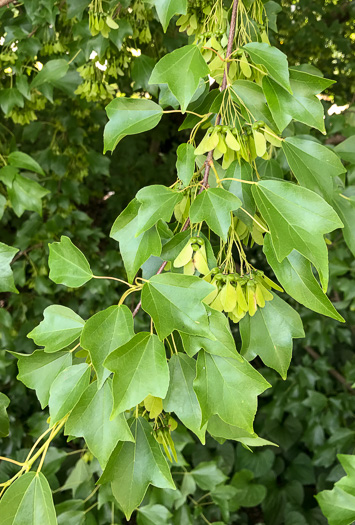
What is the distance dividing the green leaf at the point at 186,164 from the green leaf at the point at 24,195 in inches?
30.6

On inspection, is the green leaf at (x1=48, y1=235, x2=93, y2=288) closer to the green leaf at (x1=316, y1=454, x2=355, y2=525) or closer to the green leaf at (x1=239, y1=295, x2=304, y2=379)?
the green leaf at (x1=239, y1=295, x2=304, y2=379)

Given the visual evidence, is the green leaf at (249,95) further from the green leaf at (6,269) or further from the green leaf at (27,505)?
the green leaf at (27,505)

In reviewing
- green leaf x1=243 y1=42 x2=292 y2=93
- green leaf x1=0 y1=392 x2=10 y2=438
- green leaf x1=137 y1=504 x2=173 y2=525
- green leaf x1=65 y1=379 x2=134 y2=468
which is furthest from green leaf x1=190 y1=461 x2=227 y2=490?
green leaf x1=243 y1=42 x2=292 y2=93

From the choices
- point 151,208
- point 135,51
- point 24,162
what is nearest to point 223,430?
point 151,208

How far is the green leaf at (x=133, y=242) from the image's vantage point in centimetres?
63

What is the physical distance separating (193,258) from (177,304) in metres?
0.07

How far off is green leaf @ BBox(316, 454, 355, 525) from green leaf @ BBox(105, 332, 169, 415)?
0.42m

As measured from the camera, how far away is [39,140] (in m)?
2.15

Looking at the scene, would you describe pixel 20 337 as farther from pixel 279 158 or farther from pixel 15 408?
pixel 279 158

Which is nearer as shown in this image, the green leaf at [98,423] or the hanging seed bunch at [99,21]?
the green leaf at [98,423]

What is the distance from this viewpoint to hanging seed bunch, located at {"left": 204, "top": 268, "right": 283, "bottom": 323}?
0.57 meters

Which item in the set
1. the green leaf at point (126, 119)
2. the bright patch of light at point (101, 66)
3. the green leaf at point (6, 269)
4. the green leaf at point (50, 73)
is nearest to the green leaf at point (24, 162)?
the green leaf at point (50, 73)

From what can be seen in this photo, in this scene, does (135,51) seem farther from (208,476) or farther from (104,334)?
(208,476)

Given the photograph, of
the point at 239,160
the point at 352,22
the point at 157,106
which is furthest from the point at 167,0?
the point at 352,22
